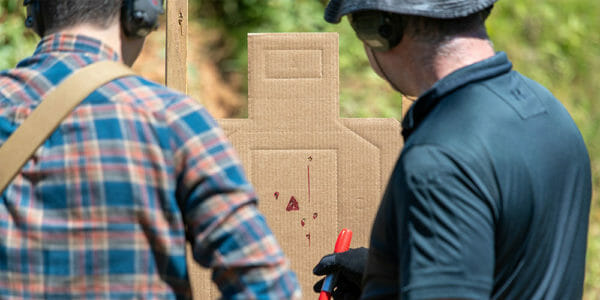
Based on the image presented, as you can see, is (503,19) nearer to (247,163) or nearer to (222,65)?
(222,65)

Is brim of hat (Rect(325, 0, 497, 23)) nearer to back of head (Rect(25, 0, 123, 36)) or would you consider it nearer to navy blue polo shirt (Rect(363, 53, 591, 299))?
navy blue polo shirt (Rect(363, 53, 591, 299))

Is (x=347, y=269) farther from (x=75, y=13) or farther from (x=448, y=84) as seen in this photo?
(x=75, y=13)

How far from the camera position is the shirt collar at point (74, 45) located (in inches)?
49.3

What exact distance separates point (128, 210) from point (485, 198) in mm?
571

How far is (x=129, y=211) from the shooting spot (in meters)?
1.16

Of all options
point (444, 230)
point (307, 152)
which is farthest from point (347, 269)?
point (444, 230)

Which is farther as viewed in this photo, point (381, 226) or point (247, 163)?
point (247, 163)

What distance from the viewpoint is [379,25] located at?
1439mm

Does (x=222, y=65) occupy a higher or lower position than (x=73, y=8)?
lower

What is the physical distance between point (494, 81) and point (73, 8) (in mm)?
747

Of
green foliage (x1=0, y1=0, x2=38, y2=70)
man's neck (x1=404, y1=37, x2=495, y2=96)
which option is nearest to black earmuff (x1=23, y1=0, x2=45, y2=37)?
man's neck (x1=404, y1=37, x2=495, y2=96)

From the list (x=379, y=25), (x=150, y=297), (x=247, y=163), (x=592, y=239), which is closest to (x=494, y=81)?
(x=379, y=25)

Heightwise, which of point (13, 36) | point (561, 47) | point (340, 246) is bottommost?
point (561, 47)

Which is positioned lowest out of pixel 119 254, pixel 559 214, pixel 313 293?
pixel 313 293
